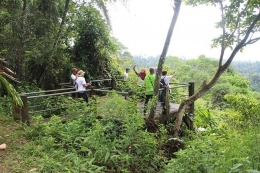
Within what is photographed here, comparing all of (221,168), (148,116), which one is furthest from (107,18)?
(221,168)

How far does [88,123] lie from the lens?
5.51 m

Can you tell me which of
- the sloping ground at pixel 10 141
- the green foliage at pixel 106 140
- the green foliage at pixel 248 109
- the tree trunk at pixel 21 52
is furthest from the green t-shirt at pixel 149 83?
the tree trunk at pixel 21 52

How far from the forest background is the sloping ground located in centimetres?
2

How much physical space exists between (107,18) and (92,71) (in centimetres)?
264

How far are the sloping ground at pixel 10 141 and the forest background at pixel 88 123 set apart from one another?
16 mm

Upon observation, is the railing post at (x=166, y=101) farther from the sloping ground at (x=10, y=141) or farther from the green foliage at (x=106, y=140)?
the sloping ground at (x=10, y=141)

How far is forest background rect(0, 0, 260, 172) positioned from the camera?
11.8ft

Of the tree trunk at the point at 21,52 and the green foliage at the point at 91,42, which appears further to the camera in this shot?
the green foliage at the point at 91,42

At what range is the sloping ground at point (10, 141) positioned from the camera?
13.0 feet

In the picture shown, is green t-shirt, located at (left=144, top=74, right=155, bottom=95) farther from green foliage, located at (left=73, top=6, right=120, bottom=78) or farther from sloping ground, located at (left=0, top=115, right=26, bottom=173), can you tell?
green foliage, located at (left=73, top=6, right=120, bottom=78)

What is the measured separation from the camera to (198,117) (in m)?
8.73

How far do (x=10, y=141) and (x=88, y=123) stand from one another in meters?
1.73

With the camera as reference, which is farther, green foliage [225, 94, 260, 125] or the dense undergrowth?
green foliage [225, 94, 260, 125]

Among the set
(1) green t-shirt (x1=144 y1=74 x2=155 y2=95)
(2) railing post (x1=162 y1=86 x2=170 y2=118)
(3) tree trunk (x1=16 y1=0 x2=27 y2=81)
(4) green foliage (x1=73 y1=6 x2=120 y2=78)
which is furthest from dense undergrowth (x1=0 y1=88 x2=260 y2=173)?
(4) green foliage (x1=73 y1=6 x2=120 y2=78)
